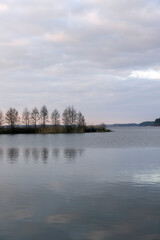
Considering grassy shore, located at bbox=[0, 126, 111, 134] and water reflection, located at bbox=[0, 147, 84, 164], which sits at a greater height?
grassy shore, located at bbox=[0, 126, 111, 134]

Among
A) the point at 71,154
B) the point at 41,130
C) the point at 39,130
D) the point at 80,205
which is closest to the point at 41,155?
the point at 71,154

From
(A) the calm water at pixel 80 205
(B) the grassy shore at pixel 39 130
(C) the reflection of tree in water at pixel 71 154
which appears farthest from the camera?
(B) the grassy shore at pixel 39 130

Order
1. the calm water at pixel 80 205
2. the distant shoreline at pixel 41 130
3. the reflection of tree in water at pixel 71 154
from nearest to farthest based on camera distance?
the calm water at pixel 80 205 < the reflection of tree in water at pixel 71 154 < the distant shoreline at pixel 41 130

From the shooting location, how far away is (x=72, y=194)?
46.0 ft

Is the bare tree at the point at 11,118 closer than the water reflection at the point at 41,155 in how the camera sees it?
No

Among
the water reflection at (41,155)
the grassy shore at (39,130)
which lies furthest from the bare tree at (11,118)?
the water reflection at (41,155)

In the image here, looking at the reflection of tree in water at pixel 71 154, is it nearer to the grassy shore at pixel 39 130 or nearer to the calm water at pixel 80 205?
the calm water at pixel 80 205

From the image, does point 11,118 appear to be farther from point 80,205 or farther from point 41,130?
point 80,205

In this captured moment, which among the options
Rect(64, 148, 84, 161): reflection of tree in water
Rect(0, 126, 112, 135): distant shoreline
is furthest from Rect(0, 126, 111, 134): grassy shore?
Rect(64, 148, 84, 161): reflection of tree in water

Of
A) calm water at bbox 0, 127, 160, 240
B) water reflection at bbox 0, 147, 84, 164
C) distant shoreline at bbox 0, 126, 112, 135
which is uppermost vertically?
distant shoreline at bbox 0, 126, 112, 135

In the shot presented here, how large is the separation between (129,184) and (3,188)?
714 centimetres

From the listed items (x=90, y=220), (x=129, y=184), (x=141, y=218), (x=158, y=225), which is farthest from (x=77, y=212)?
(x=129, y=184)

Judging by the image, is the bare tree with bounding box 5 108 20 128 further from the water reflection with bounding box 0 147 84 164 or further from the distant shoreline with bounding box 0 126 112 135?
the water reflection with bounding box 0 147 84 164

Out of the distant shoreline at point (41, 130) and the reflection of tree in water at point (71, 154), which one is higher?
the distant shoreline at point (41, 130)
